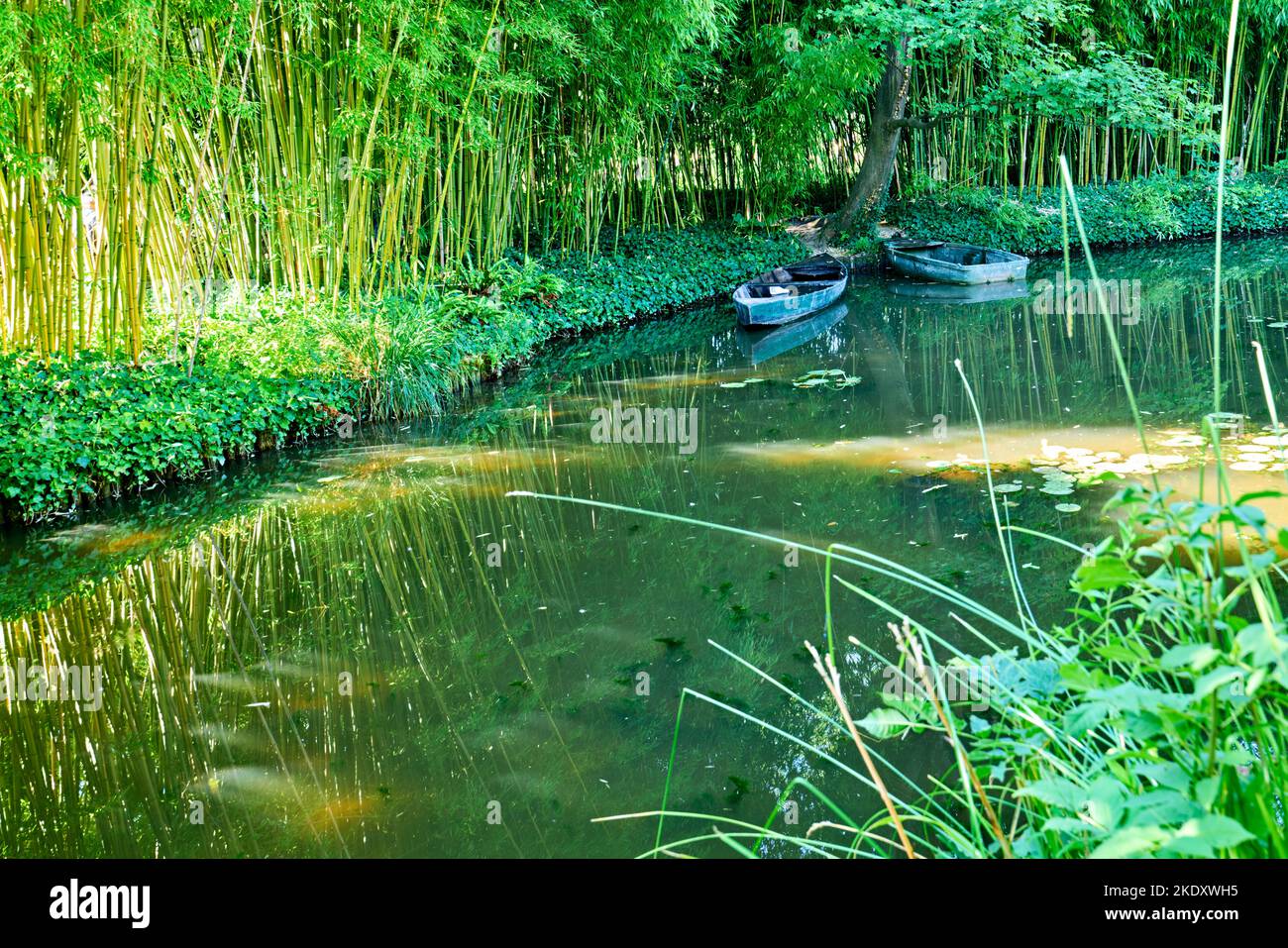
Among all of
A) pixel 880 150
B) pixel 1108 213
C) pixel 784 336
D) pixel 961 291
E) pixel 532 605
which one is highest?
pixel 880 150

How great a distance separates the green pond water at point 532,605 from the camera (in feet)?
7.93

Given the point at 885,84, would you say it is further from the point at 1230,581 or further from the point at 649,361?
the point at 1230,581

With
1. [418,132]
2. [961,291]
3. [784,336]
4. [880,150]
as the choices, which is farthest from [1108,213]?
[418,132]

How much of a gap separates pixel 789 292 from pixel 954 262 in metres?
3.30

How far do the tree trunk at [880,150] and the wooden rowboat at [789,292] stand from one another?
197 cm

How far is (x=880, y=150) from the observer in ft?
40.2

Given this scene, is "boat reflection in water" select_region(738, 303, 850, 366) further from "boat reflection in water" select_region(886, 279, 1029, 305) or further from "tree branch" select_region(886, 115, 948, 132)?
"tree branch" select_region(886, 115, 948, 132)

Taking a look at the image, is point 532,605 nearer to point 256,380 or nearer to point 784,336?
point 256,380

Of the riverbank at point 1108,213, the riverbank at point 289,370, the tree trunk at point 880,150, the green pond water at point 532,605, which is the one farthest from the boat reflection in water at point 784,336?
the riverbank at point 1108,213

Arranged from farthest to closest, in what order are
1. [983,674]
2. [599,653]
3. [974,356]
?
[974,356]
[599,653]
[983,674]

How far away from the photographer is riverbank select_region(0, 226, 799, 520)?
15.3 ft
